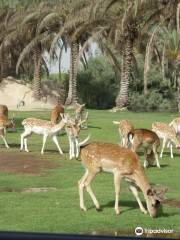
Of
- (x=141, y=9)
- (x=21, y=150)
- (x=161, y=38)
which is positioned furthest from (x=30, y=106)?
(x=21, y=150)

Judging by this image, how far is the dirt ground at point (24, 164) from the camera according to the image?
667 inches

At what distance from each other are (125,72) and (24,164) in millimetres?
24390

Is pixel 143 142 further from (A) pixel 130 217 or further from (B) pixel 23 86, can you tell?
(B) pixel 23 86

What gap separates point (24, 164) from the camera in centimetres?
1791

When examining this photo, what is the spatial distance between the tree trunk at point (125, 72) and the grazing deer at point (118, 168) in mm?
29519

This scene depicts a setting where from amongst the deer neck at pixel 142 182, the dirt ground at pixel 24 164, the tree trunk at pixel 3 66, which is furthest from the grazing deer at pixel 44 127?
the tree trunk at pixel 3 66

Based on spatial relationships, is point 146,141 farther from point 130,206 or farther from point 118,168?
point 118,168

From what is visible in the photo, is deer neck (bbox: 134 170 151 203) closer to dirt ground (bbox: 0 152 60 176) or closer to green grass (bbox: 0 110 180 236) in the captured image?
green grass (bbox: 0 110 180 236)

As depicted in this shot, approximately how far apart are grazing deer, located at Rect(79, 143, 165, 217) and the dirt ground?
528 centimetres

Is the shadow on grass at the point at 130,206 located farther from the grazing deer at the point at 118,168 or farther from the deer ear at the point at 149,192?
the deer ear at the point at 149,192

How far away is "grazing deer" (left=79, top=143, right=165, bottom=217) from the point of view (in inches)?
430

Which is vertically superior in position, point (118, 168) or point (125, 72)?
point (118, 168)

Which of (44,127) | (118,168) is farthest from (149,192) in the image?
(44,127)

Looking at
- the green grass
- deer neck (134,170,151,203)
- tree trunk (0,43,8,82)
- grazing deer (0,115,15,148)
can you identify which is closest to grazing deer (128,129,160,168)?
A: the green grass
